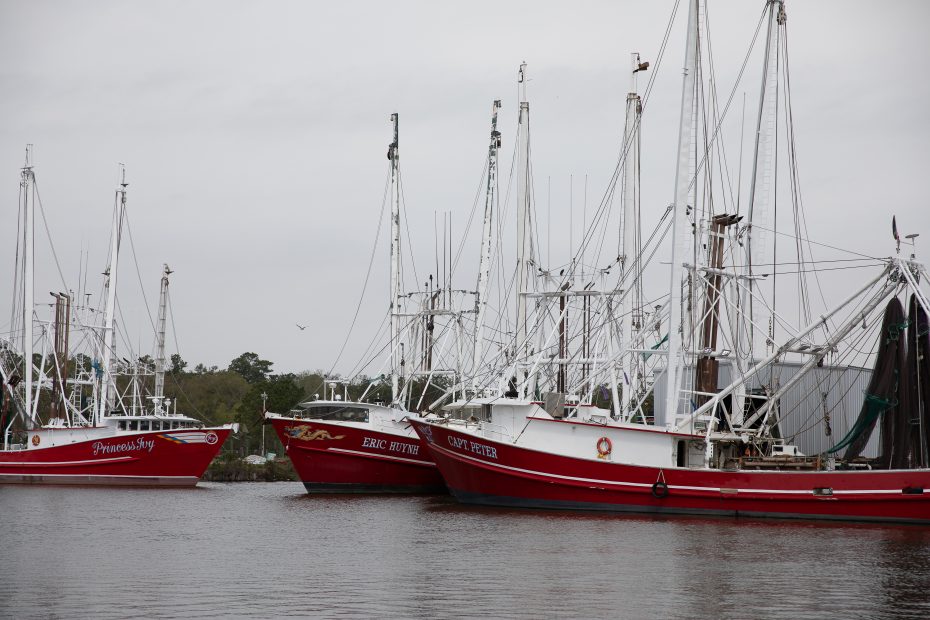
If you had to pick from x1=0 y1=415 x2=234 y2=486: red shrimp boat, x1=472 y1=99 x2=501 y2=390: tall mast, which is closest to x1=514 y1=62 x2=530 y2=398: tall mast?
x1=472 y1=99 x2=501 y2=390: tall mast

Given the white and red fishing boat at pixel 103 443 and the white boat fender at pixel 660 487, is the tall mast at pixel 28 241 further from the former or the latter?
the white boat fender at pixel 660 487

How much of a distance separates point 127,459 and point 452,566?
115 feet

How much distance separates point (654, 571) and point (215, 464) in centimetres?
5955

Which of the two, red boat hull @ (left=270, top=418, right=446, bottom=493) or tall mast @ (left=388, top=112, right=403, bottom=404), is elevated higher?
tall mast @ (left=388, top=112, right=403, bottom=404)

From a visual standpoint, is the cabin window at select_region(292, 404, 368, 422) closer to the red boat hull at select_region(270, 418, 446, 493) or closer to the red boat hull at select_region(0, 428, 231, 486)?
the red boat hull at select_region(270, 418, 446, 493)

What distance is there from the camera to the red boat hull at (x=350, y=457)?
47844 millimetres

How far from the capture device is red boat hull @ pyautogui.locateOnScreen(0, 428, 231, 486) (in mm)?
54375

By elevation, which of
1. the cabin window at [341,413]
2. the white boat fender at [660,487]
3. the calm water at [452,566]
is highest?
the cabin window at [341,413]

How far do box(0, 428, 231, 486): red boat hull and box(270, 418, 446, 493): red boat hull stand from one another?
8.20 meters

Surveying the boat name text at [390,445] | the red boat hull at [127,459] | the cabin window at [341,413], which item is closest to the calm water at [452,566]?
the boat name text at [390,445]

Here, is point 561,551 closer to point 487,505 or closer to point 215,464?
point 487,505

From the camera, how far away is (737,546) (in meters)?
27.5

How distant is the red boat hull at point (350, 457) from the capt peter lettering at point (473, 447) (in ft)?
30.6

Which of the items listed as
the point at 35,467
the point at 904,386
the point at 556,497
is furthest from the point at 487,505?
the point at 35,467
